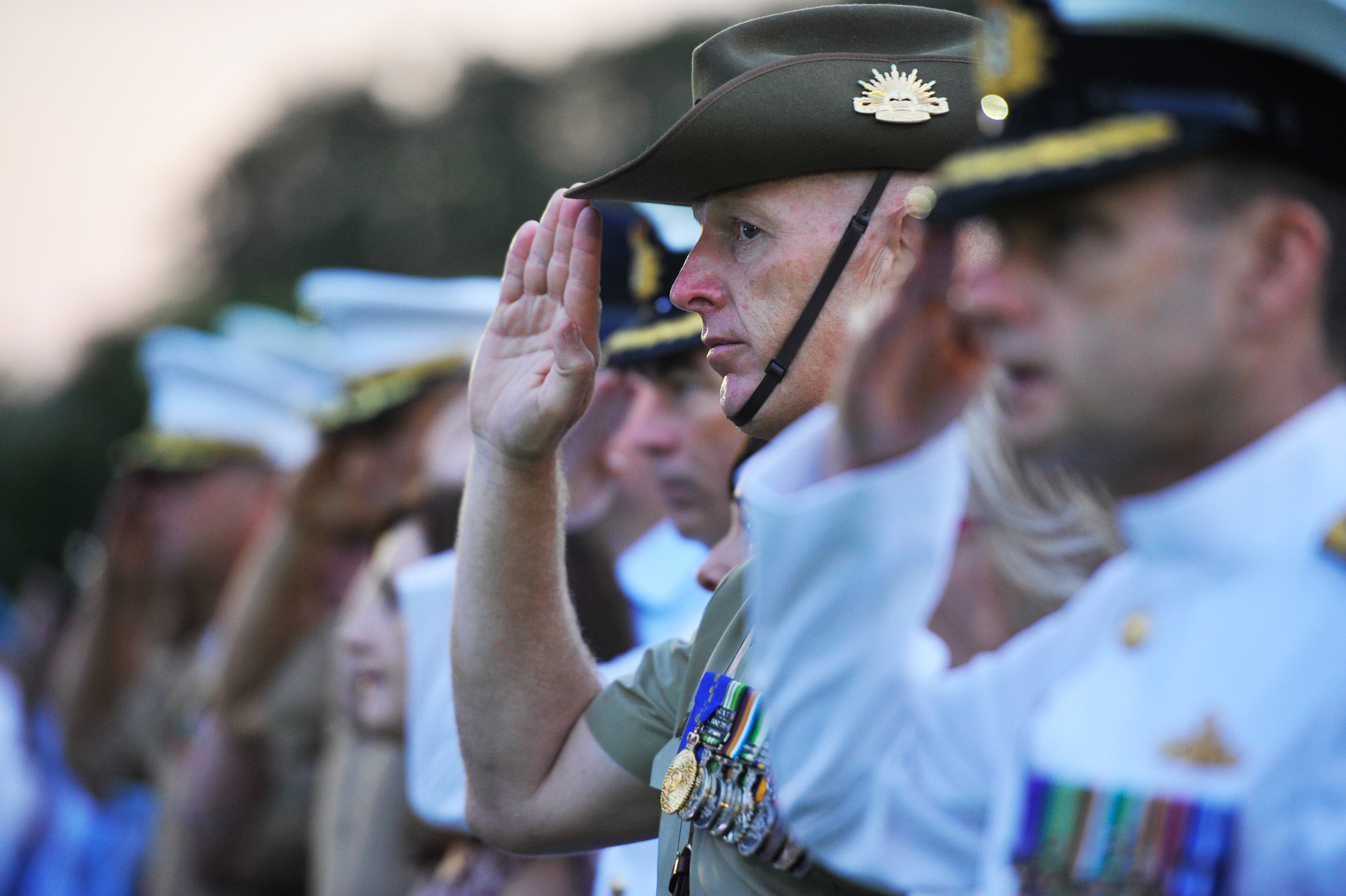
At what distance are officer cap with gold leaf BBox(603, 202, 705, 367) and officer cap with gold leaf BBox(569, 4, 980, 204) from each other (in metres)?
0.72

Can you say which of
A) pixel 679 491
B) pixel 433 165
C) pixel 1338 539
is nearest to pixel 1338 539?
pixel 1338 539

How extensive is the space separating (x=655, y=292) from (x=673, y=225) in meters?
0.22

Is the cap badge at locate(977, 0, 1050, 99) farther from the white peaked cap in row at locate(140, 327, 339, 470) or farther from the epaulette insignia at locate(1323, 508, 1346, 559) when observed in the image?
the white peaked cap in row at locate(140, 327, 339, 470)

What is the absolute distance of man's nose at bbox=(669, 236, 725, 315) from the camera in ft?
7.97

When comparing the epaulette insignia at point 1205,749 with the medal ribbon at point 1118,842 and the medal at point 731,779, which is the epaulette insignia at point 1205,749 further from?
the medal at point 731,779

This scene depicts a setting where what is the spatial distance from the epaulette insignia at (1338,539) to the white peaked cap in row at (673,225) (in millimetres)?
2190

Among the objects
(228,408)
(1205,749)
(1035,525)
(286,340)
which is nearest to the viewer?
(1205,749)

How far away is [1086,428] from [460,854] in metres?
2.97

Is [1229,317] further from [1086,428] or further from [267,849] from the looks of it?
[267,849]

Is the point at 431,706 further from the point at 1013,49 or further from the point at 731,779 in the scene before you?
the point at 1013,49

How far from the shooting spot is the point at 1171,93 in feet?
4.43

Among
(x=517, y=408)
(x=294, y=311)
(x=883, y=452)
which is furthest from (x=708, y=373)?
(x=294, y=311)

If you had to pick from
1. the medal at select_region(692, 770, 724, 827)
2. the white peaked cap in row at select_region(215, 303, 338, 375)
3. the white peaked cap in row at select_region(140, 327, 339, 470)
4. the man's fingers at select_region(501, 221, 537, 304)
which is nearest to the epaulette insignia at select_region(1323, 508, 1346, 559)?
the medal at select_region(692, 770, 724, 827)

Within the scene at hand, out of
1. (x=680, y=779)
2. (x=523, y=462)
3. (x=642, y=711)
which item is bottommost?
(x=642, y=711)
